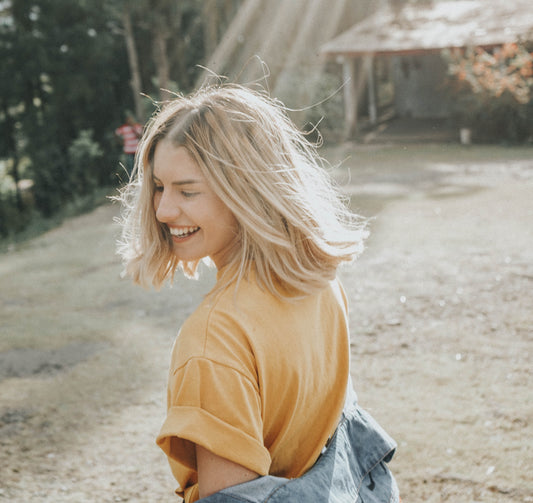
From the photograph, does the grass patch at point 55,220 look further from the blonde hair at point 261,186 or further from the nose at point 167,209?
the blonde hair at point 261,186

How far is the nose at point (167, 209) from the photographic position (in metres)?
1.63

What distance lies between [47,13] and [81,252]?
Result: 1777cm

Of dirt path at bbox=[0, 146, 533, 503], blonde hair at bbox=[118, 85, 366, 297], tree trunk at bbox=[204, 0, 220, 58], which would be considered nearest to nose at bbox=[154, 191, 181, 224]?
blonde hair at bbox=[118, 85, 366, 297]

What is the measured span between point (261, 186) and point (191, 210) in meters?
0.19

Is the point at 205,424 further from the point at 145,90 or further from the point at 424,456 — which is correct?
the point at 145,90

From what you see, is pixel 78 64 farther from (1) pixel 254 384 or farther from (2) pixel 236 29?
(1) pixel 254 384

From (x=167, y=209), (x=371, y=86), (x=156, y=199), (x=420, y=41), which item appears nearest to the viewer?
(x=167, y=209)

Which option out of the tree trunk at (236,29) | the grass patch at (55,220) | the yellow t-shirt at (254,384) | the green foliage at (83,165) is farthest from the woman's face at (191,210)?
the tree trunk at (236,29)

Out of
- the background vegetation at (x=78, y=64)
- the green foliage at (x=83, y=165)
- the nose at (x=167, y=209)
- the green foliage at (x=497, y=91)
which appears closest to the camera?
the nose at (x=167, y=209)

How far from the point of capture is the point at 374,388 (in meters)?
3.81

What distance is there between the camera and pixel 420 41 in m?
19.6

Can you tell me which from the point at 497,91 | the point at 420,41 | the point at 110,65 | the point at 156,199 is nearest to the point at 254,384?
the point at 156,199

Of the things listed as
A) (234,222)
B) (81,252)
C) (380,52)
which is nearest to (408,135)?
(380,52)

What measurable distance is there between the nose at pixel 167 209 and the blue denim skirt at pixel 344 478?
0.67 metres
